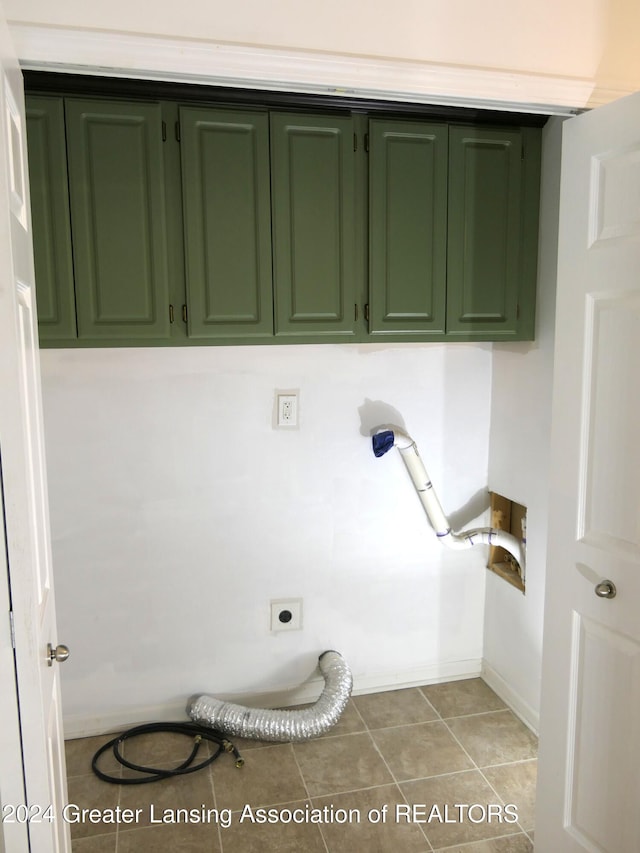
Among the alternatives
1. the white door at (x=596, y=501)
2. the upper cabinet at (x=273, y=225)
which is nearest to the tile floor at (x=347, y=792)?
the white door at (x=596, y=501)

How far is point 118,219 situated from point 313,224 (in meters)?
0.61

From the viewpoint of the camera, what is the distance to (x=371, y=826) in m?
2.24

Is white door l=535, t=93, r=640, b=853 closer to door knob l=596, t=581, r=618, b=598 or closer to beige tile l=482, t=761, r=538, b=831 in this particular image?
door knob l=596, t=581, r=618, b=598

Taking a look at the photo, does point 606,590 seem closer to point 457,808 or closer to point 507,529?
point 457,808

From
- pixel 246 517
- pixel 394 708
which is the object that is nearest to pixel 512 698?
pixel 394 708

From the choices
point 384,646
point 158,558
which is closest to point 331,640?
point 384,646

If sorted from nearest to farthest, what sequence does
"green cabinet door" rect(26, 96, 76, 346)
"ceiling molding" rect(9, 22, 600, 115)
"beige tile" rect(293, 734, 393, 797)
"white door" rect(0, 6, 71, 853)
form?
"white door" rect(0, 6, 71, 853) < "ceiling molding" rect(9, 22, 600, 115) < "green cabinet door" rect(26, 96, 76, 346) < "beige tile" rect(293, 734, 393, 797)

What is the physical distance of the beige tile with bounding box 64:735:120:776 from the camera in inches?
98.6

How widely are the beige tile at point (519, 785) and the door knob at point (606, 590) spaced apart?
985 millimetres

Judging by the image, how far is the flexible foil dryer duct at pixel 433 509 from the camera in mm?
2740

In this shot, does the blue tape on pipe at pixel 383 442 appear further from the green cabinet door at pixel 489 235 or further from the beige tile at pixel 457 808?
the beige tile at pixel 457 808

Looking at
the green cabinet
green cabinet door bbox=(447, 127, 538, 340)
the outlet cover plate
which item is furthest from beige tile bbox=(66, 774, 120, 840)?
green cabinet door bbox=(447, 127, 538, 340)

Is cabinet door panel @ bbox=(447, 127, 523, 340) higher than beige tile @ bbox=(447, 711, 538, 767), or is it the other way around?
cabinet door panel @ bbox=(447, 127, 523, 340)

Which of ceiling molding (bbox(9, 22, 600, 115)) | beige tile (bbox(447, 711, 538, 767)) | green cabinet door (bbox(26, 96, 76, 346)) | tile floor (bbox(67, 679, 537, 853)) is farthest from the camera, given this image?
beige tile (bbox(447, 711, 538, 767))
